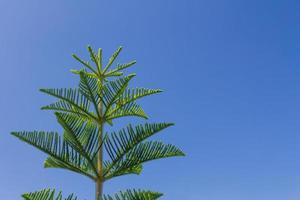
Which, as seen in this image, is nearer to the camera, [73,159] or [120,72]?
[73,159]

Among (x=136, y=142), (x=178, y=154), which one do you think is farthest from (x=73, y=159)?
(x=178, y=154)

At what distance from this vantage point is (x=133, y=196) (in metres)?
8.24

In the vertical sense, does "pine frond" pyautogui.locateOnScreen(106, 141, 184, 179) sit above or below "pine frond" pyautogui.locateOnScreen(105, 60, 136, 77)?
below

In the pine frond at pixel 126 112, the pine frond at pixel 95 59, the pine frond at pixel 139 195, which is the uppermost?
the pine frond at pixel 95 59

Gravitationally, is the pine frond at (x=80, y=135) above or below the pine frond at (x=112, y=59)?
below

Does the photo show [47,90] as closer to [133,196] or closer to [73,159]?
[73,159]

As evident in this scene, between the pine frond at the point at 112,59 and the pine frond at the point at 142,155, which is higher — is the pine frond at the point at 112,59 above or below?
above

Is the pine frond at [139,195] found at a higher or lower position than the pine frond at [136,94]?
lower

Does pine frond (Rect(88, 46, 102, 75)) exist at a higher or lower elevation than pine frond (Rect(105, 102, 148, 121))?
higher

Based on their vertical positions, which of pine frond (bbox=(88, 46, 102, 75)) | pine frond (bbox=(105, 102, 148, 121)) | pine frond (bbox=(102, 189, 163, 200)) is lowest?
pine frond (bbox=(102, 189, 163, 200))

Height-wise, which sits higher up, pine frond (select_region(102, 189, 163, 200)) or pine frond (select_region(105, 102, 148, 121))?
pine frond (select_region(105, 102, 148, 121))

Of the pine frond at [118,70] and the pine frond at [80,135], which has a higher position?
the pine frond at [118,70]

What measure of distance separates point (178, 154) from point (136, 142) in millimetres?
748

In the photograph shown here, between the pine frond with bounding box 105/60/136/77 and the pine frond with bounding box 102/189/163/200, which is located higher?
the pine frond with bounding box 105/60/136/77
